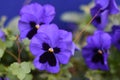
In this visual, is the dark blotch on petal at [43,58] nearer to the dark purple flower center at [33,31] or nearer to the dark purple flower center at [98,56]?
the dark purple flower center at [33,31]

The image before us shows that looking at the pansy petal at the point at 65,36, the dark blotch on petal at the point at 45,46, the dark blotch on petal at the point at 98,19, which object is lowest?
the dark blotch on petal at the point at 45,46

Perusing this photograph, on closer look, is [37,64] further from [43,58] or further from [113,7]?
[113,7]

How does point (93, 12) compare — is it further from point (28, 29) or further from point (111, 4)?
point (28, 29)

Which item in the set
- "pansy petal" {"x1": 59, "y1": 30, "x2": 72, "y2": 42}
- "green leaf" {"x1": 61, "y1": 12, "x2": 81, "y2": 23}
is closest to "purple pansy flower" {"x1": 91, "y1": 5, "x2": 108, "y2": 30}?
"pansy petal" {"x1": 59, "y1": 30, "x2": 72, "y2": 42}

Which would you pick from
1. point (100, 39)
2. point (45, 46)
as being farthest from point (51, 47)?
point (100, 39)

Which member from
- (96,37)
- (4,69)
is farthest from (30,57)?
(96,37)

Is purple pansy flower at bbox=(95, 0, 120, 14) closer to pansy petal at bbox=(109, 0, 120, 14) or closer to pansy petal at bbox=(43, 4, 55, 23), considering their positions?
pansy petal at bbox=(109, 0, 120, 14)

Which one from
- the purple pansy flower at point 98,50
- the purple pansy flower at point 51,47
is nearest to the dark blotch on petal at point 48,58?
the purple pansy flower at point 51,47
